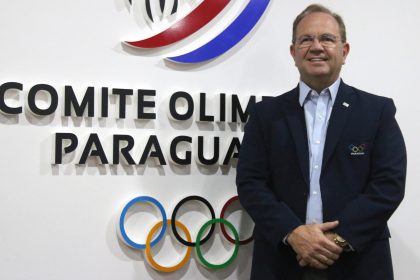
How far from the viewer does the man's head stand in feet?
5.62

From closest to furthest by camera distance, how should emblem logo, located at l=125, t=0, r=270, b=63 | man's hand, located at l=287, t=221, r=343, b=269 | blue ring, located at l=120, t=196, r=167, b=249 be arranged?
man's hand, located at l=287, t=221, r=343, b=269, blue ring, located at l=120, t=196, r=167, b=249, emblem logo, located at l=125, t=0, r=270, b=63

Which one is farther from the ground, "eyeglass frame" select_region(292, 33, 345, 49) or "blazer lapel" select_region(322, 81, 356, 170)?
"eyeglass frame" select_region(292, 33, 345, 49)

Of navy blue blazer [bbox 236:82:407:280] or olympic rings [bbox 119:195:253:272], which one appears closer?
navy blue blazer [bbox 236:82:407:280]

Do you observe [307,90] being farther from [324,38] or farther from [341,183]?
[341,183]

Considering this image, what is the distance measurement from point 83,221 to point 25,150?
14.8 inches

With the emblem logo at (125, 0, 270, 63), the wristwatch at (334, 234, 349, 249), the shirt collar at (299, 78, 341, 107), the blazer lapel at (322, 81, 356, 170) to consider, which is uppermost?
the emblem logo at (125, 0, 270, 63)

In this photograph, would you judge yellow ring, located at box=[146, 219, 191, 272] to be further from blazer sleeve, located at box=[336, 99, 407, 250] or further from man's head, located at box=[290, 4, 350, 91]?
man's head, located at box=[290, 4, 350, 91]

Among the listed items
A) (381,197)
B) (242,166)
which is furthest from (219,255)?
(381,197)

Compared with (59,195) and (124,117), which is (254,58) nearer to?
(124,117)

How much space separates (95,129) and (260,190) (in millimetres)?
753

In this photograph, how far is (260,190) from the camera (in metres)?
1.69

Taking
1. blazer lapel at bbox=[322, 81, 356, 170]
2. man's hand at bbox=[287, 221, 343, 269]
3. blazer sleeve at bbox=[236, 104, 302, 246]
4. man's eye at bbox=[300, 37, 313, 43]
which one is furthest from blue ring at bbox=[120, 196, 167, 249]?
man's eye at bbox=[300, 37, 313, 43]

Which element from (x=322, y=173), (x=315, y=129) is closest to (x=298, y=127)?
(x=315, y=129)

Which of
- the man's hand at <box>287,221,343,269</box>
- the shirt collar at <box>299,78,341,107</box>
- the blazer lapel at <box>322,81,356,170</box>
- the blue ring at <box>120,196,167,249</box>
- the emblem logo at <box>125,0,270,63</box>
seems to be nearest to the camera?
the man's hand at <box>287,221,343,269</box>
